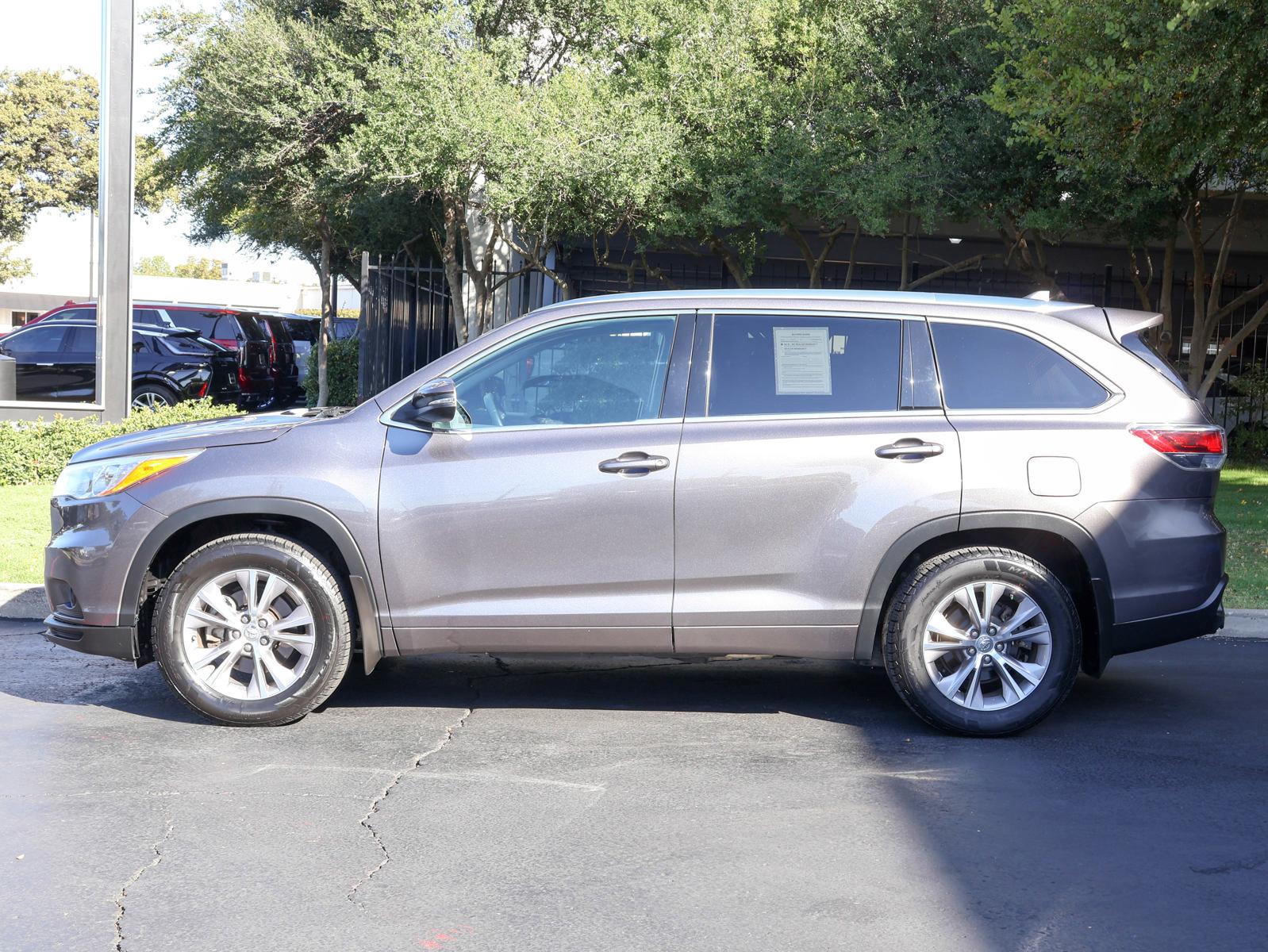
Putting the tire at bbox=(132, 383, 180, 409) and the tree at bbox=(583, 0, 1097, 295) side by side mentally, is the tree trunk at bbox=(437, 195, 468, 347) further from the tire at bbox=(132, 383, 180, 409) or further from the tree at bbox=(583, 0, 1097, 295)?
the tire at bbox=(132, 383, 180, 409)

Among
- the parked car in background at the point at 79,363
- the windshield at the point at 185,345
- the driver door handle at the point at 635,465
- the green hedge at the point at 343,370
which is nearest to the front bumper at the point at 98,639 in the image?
the driver door handle at the point at 635,465

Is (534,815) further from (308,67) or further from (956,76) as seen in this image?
(308,67)

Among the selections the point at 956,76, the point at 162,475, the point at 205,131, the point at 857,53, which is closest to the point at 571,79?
the point at 857,53

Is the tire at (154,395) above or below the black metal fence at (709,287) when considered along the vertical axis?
below

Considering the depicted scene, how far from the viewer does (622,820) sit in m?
4.52

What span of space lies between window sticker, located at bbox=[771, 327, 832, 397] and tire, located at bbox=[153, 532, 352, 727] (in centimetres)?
212

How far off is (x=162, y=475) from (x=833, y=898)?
336 cm

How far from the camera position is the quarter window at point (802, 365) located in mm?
5605

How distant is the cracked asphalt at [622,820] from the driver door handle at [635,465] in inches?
45.2

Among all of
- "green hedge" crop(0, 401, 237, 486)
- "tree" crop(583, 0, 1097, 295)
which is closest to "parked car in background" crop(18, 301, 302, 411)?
"green hedge" crop(0, 401, 237, 486)

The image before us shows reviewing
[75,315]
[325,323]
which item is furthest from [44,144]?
[75,315]

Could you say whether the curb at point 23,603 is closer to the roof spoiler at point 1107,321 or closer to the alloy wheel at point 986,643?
the alloy wheel at point 986,643

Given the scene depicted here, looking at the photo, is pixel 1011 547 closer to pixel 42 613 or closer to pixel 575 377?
pixel 575 377

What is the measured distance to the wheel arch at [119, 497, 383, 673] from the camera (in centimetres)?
548
